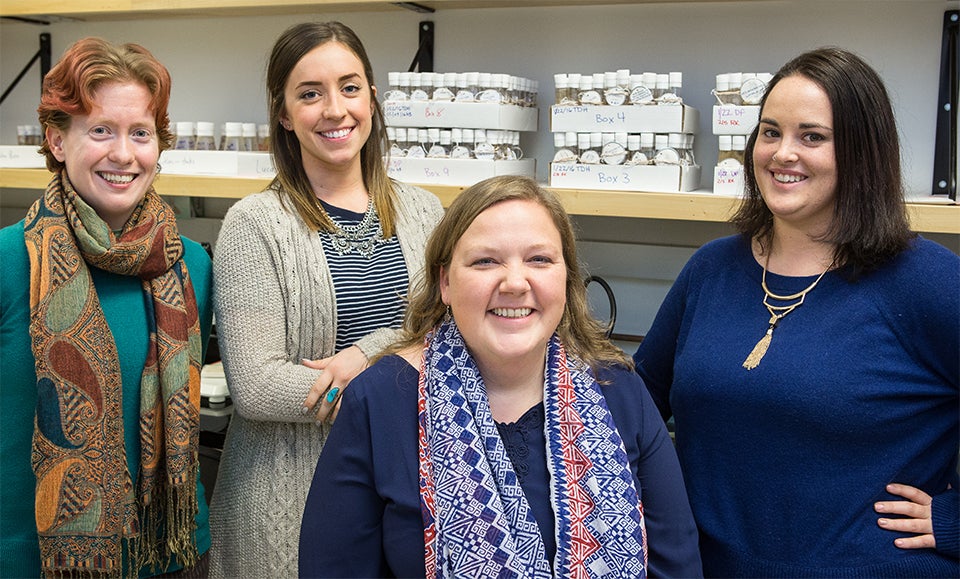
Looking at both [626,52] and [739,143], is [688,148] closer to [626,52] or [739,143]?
[739,143]

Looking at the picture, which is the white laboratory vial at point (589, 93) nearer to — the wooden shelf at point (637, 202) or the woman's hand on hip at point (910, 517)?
the wooden shelf at point (637, 202)

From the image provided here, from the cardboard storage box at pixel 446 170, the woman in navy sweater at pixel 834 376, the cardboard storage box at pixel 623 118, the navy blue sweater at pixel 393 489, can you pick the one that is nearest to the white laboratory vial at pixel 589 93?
the cardboard storage box at pixel 623 118

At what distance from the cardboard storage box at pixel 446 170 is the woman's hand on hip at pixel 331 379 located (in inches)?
Answer: 29.9

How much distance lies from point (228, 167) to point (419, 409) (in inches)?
55.8

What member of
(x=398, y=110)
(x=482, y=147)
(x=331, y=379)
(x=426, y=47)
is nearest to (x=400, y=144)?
(x=398, y=110)

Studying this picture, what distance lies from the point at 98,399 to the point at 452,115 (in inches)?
42.8

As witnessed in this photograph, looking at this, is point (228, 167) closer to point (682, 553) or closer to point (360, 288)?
point (360, 288)

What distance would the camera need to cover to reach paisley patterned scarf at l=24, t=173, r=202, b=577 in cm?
142

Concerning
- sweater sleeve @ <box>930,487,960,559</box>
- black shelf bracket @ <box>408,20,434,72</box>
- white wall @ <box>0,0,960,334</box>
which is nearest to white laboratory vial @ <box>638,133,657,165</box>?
white wall @ <box>0,0,960,334</box>

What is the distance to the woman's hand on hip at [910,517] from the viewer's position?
1.28m

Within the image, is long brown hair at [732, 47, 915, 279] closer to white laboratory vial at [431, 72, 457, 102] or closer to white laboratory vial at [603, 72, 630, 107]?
white laboratory vial at [603, 72, 630, 107]

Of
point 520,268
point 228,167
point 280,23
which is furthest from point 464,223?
point 280,23

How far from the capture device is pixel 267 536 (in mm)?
1532

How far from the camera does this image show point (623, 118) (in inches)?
79.7
